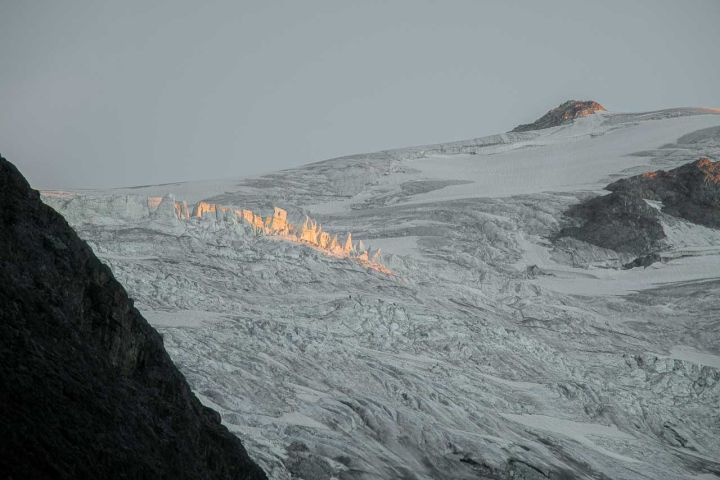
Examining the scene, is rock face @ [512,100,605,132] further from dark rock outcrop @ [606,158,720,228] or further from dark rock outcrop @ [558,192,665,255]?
dark rock outcrop @ [558,192,665,255]

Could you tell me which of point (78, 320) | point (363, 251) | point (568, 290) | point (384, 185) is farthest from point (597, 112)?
point (78, 320)

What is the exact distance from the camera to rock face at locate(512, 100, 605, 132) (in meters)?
100

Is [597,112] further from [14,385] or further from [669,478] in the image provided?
[14,385]

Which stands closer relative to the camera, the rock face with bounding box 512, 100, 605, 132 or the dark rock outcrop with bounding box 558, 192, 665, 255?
the dark rock outcrop with bounding box 558, 192, 665, 255

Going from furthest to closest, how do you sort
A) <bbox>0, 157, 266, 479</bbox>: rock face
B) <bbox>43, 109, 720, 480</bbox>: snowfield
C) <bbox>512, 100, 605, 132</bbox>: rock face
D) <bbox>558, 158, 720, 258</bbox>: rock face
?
<bbox>512, 100, 605, 132</bbox>: rock face, <bbox>558, 158, 720, 258</bbox>: rock face, <bbox>43, 109, 720, 480</bbox>: snowfield, <bbox>0, 157, 266, 479</bbox>: rock face

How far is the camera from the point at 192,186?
69875 millimetres

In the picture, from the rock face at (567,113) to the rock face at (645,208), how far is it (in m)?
28.7

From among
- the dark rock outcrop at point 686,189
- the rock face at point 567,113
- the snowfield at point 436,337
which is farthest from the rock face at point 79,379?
the rock face at point 567,113

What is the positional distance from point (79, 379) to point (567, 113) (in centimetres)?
9085

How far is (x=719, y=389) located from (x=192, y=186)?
37.9m

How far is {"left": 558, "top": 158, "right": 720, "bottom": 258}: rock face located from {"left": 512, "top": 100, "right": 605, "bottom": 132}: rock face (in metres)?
28.7

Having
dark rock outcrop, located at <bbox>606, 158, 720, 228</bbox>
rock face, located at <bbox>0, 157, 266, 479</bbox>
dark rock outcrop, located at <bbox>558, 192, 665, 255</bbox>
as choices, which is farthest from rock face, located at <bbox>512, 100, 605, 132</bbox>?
rock face, located at <bbox>0, 157, 266, 479</bbox>

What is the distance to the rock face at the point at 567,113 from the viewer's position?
100438 mm

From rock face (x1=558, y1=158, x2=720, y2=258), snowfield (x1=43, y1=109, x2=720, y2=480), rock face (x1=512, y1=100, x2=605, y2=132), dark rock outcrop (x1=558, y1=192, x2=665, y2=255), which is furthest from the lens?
rock face (x1=512, y1=100, x2=605, y2=132)
